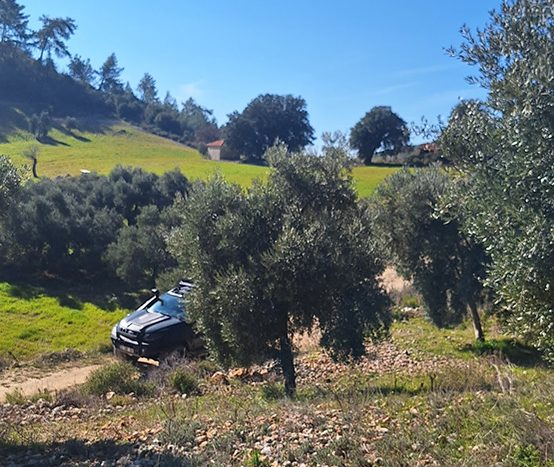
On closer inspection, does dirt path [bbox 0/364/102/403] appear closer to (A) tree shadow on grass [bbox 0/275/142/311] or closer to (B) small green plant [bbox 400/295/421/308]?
(A) tree shadow on grass [bbox 0/275/142/311]

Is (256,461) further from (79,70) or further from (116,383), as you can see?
(79,70)

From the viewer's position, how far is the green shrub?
12891mm

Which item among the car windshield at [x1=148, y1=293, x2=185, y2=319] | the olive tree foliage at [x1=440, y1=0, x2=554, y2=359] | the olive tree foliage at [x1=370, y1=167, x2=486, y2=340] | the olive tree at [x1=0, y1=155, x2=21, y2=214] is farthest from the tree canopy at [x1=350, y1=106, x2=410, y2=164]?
the olive tree foliage at [x1=440, y1=0, x2=554, y2=359]

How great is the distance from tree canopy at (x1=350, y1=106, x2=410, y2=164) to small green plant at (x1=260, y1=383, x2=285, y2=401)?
53213 mm

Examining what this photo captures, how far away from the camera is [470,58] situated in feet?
22.2

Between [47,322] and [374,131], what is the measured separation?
158ft

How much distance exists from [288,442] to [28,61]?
10750 centimetres

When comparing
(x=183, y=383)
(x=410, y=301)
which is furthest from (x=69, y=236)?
(x=183, y=383)

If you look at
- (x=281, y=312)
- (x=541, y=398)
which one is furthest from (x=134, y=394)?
(x=541, y=398)

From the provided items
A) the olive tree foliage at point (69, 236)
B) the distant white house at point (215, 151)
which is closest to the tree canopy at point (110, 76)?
the distant white house at point (215, 151)

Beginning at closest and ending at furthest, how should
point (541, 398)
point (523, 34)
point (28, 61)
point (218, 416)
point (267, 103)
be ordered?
point (523, 34), point (541, 398), point (218, 416), point (267, 103), point (28, 61)

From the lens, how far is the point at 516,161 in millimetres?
5621

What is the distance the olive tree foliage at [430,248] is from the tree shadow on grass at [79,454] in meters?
12.1

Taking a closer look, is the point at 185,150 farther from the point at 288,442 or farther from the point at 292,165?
the point at 288,442
